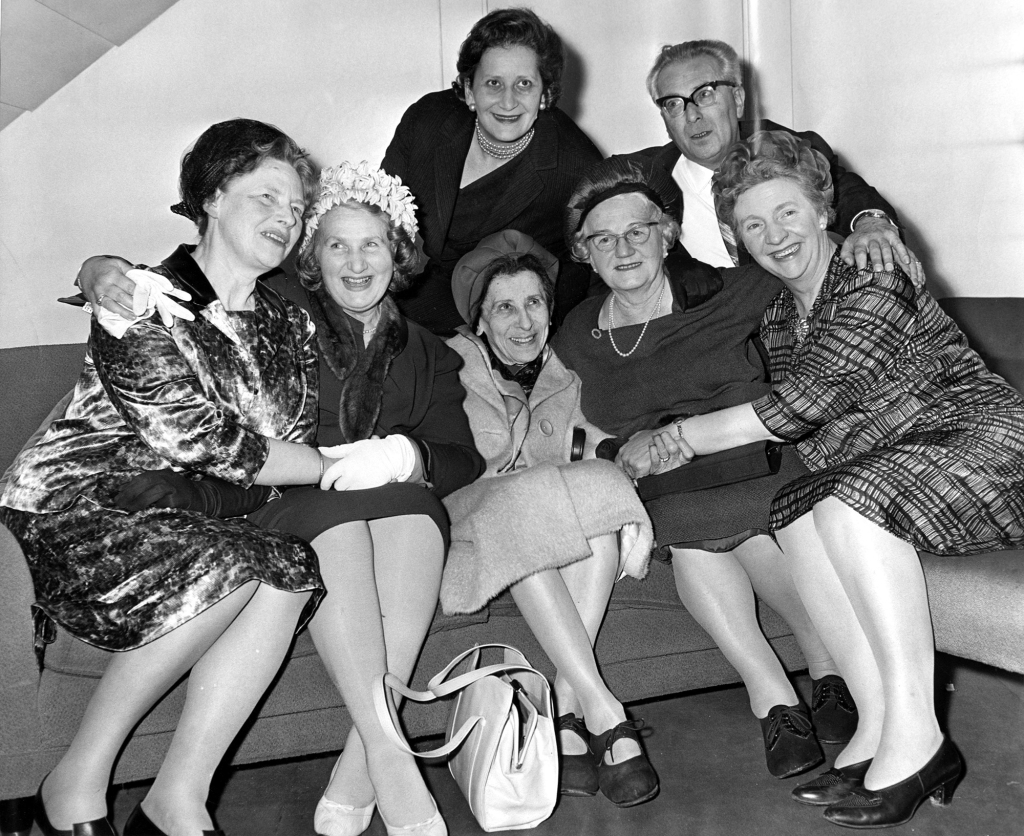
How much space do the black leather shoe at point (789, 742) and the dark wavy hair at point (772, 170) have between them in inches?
39.3

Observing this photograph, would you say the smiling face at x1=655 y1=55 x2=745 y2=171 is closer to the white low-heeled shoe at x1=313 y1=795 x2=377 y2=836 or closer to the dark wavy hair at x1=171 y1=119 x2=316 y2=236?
the dark wavy hair at x1=171 y1=119 x2=316 y2=236

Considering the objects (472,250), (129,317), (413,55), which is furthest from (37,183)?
(129,317)

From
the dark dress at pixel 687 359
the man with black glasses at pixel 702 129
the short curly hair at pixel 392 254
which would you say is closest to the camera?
the short curly hair at pixel 392 254

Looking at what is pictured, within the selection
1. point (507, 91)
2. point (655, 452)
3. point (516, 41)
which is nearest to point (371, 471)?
point (655, 452)

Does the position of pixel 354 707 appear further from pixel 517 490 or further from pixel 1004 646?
pixel 1004 646

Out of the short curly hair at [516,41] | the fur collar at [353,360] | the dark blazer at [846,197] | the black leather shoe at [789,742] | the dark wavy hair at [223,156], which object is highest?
the short curly hair at [516,41]

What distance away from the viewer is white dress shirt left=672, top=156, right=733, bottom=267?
270 cm

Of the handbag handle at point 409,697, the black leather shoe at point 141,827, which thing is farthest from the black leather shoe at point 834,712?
the black leather shoe at point 141,827

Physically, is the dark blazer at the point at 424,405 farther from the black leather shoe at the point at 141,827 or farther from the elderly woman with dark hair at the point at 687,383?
the black leather shoe at the point at 141,827

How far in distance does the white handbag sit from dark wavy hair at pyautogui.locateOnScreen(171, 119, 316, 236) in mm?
968

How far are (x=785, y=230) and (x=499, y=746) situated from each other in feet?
3.81

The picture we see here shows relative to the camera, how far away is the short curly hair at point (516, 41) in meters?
2.62

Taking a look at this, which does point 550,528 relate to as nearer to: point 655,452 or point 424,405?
point 655,452

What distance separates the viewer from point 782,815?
1.81 meters
